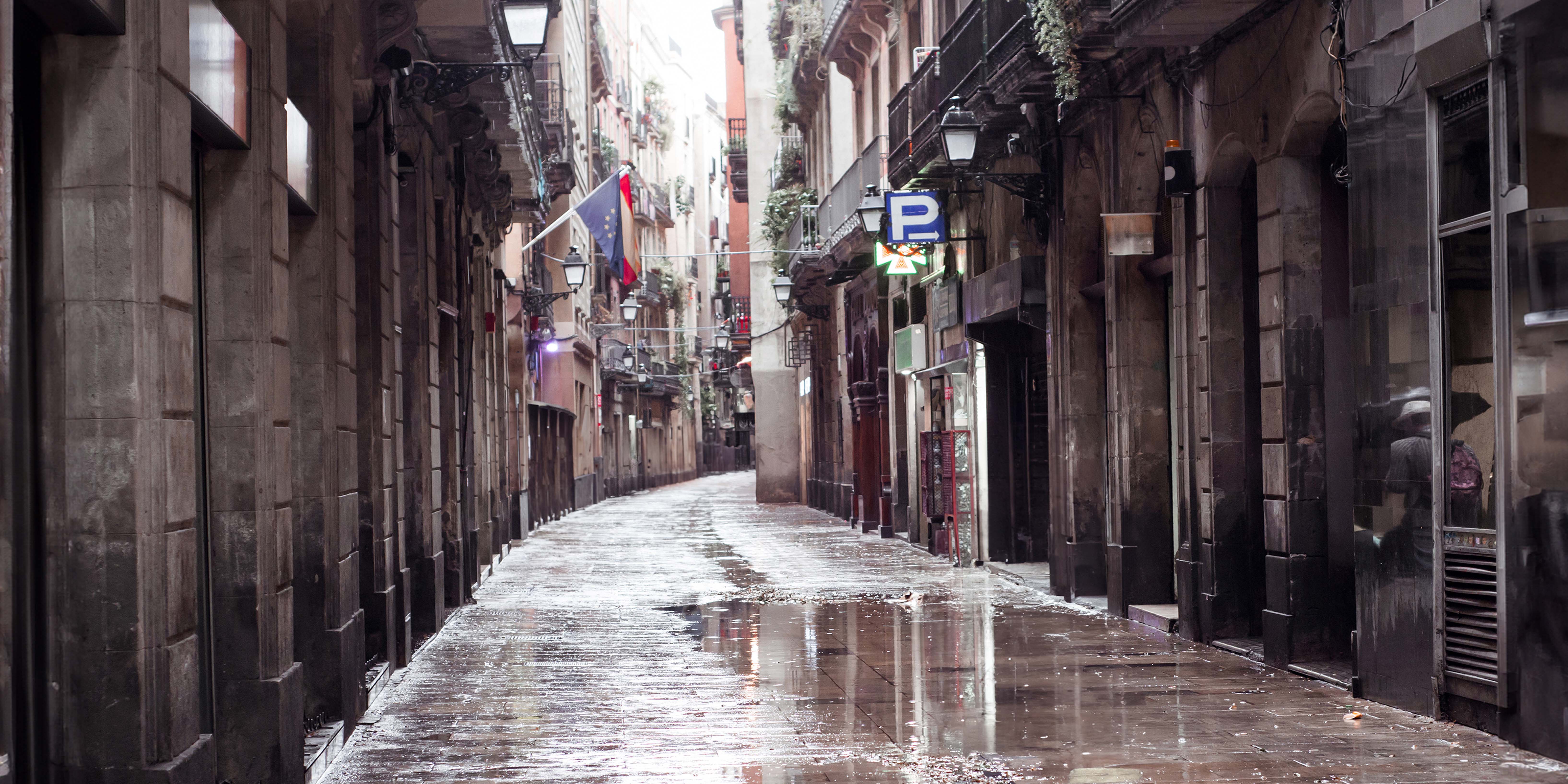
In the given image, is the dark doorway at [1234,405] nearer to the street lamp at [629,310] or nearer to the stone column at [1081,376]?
the stone column at [1081,376]

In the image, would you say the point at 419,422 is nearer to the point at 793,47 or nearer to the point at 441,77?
the point at 441,77

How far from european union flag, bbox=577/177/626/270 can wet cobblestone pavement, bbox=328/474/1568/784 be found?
7.71 metres

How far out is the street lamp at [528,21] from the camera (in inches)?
509

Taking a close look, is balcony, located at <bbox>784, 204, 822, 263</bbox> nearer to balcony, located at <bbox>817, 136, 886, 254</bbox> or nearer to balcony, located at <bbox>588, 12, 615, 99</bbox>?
balcony, located at <bbox>817, 136, 886, 254</bbox>

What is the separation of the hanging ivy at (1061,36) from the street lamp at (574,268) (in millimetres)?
15796

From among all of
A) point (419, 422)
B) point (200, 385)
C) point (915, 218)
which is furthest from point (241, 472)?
point (915, 218)

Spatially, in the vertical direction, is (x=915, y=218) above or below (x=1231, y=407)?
above

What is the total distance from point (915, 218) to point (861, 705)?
40.4ft

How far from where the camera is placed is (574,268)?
2916cm

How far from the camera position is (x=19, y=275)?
4.76 m

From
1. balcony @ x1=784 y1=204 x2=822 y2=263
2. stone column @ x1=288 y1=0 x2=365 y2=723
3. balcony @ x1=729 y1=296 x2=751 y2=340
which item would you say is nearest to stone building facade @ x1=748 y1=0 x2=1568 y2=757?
stone column @ x1=288 y1=0 x2=365 y2=723

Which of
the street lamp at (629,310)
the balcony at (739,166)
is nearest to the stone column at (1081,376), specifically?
the street lamp at (629,310)

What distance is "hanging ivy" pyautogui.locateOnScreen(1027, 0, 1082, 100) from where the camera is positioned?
1324 cm

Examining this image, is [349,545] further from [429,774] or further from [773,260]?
[773,260]
